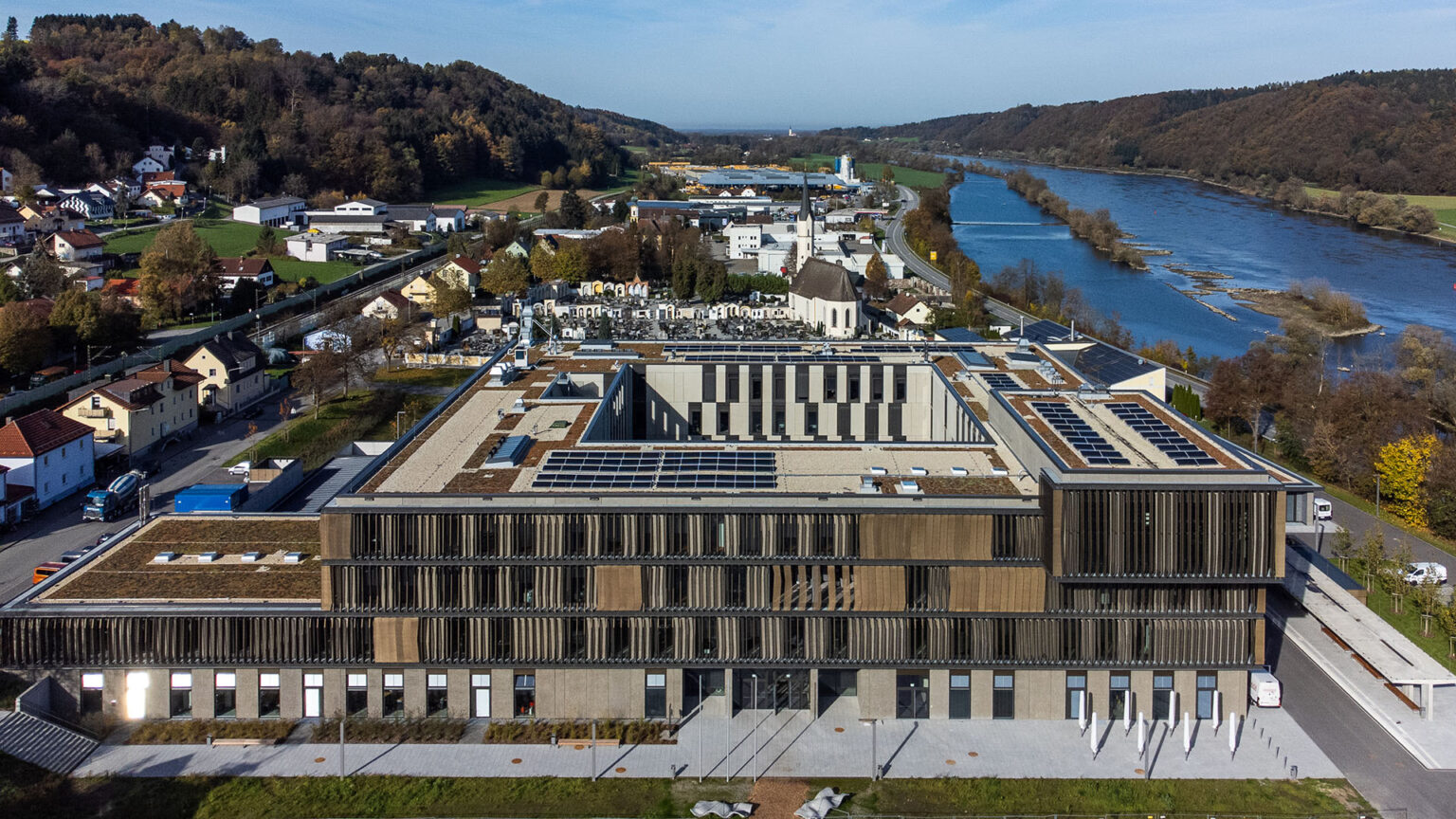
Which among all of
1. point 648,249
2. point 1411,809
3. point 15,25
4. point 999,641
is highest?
point 15,25

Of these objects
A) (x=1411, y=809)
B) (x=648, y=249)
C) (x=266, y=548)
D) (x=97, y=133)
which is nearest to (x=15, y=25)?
(x=97, y=133)

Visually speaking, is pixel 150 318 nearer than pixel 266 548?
No

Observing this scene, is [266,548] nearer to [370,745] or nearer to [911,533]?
[370,745]

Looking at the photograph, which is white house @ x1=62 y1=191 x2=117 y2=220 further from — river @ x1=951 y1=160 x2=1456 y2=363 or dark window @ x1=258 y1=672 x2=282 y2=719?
dark window @ x1=258 y1=672 x2=282 y2=719

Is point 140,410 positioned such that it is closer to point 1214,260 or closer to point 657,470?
point 657,470

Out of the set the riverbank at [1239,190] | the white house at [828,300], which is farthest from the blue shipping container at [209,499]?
the riverbank at [1239,190]

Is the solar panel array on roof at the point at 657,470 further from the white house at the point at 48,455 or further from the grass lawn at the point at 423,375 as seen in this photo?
the grass lawn at the point at 423,375

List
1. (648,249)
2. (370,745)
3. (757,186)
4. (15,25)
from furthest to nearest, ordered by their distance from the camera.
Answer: (757,186)
(15,25)
(648,249)
(370,745)

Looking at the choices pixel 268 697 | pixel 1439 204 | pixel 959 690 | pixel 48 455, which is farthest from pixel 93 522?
pixel 1439 204
